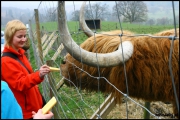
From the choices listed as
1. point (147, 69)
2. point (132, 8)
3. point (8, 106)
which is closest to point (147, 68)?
point (147, 69)

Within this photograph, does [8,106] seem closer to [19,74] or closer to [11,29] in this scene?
[19,74]

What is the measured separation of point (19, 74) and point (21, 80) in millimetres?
67

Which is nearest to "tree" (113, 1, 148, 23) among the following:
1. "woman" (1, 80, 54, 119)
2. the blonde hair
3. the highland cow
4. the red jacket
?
the highland cow

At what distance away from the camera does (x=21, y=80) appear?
2.44 meters

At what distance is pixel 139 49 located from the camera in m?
3.34

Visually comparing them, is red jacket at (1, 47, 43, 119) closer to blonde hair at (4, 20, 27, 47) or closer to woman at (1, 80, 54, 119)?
blonde hair at (4, 20, 27, 47)

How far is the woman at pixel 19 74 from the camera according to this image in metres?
2.45

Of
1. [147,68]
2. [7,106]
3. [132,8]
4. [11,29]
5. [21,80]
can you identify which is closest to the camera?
[7,106]

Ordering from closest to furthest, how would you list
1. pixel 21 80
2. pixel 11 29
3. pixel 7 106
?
pixel 7 106 → pixel 21 80 → pixel 11 29

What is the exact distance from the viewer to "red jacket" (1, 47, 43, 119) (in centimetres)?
244

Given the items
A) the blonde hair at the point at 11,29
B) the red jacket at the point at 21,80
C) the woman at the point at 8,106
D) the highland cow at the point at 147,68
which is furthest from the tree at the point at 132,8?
the woman at the point at 8,106

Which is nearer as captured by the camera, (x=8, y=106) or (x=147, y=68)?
(x=8, y=106)

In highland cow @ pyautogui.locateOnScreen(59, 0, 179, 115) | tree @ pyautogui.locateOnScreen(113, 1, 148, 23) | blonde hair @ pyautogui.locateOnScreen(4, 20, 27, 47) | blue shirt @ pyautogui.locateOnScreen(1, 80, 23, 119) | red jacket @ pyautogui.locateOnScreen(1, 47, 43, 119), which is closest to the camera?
blue shirt @ pyautogui.locateOnScreen(1, 80, 23, 119)

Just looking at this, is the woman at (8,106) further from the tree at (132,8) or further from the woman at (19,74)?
the tree at (132,8)
